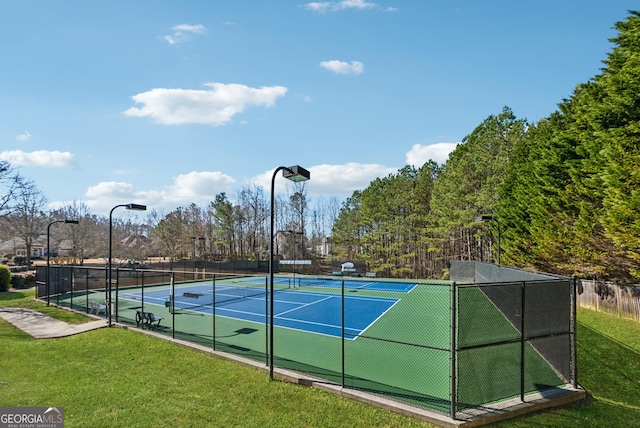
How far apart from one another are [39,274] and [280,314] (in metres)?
17.8

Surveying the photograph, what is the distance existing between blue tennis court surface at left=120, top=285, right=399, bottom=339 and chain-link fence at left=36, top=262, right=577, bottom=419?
2.6 inches

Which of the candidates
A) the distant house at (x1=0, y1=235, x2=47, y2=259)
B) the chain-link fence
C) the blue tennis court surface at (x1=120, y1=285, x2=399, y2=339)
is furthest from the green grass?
the distant house at (x1=0, y1=235, x2=47, y2=259)

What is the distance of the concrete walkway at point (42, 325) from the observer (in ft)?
47.6

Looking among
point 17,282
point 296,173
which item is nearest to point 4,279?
point 17,282

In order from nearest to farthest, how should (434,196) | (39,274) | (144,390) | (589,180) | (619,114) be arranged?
(144,390), (619,114), (589,180), (39,274), (434,196)

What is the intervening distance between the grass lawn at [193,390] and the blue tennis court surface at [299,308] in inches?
158

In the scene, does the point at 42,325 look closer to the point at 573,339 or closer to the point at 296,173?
the point at 296,173

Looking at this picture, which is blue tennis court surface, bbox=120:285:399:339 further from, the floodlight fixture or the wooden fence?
the wooden fence

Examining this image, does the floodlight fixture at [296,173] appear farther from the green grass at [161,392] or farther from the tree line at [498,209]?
the tree line at [498,209]

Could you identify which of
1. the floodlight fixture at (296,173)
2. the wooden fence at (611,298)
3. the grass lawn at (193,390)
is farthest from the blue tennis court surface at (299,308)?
the wooden fence at (611,298)

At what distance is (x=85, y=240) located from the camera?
59.2 metres

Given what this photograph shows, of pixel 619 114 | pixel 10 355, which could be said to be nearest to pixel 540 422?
pixel 619 114

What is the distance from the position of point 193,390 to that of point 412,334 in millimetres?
8948

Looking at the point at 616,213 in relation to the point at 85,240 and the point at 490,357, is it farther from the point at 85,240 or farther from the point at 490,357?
the point at 85,240
